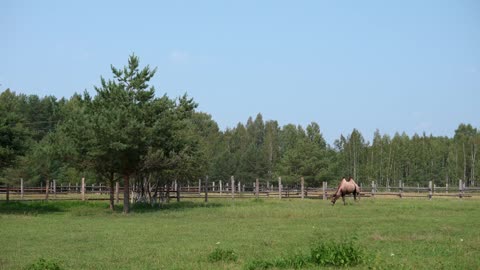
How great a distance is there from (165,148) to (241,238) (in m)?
15.9

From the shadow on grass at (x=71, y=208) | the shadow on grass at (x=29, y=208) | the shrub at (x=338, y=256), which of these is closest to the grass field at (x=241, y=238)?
the shrub at (x=338, y=256)

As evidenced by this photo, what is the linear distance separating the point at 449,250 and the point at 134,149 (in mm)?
20168

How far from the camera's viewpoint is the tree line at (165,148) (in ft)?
99.1

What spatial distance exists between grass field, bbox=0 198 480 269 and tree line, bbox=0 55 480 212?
13.5 feet

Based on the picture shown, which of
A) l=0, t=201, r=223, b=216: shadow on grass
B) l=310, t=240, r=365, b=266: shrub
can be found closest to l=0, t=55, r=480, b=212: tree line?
l=0, t=201, r=223, b=216: shadow on grass

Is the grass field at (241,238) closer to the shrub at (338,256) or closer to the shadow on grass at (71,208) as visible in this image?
the shrub at (338,256)

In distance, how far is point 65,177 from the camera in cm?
6688

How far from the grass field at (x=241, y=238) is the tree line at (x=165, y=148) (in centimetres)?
413

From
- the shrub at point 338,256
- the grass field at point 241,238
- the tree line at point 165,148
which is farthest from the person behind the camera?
the tree line at point 165,148

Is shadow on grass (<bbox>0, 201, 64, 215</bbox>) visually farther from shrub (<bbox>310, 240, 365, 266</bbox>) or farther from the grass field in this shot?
shrub (<bbox>310, 240, 365, 266</bbox>)

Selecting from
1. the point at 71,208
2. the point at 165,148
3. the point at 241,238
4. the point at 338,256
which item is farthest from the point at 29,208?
the point at 338,256

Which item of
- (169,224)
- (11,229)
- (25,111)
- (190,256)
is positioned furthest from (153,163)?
(25,111)

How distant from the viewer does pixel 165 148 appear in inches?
1248

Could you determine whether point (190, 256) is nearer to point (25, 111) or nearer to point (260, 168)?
→ point (260, 168)
